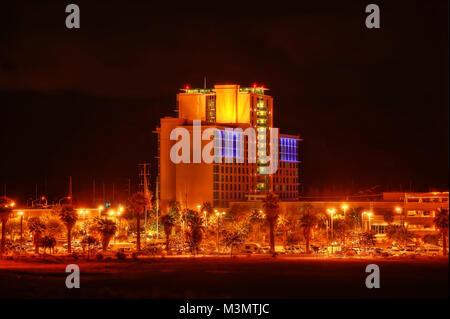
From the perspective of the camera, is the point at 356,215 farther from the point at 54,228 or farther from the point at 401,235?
the point at 54,228

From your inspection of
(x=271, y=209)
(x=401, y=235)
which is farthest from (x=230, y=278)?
(x=401, y=235)

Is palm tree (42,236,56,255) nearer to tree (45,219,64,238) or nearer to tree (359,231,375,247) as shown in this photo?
tree (45,219,64,238)

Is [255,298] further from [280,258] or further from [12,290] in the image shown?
[280,258]

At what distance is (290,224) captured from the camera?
509 ft

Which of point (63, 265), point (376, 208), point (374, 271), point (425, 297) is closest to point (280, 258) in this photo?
point (374, 271)

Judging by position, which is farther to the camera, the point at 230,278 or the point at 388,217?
the point at 388,217

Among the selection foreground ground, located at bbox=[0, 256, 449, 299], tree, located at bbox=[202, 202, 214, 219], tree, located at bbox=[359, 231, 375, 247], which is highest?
tree, located at bbox=[202, 202, 214, 219]

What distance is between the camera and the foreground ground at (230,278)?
286ft

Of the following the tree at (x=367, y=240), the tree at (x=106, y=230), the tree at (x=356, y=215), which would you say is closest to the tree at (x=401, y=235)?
the tree at (x=367, y=240)

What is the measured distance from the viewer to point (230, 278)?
9688 centimetres

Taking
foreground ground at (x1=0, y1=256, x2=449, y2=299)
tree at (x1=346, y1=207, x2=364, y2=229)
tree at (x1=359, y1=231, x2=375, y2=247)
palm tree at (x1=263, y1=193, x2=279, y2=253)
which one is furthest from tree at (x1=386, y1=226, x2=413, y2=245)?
tree at (x1=346, y1=207, x2=364, y2=229)

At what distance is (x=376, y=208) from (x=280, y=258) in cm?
5998

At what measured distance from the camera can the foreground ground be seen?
3433 inches

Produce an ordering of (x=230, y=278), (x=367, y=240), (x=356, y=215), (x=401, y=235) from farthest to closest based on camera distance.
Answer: (x=356, y=215)
(x=367, y=240)
(x=401, y=235)
(x=230, y=278)
